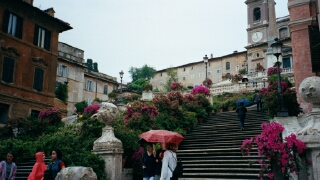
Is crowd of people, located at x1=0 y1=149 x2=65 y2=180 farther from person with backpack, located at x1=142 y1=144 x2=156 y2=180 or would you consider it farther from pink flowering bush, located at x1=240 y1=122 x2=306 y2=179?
pink flowering bush, located at x1=240 y1=122 x2=306 y2=179

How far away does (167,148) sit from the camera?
26.8 feet

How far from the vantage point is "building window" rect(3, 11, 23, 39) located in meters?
23.4

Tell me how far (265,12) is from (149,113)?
52489 millimetres

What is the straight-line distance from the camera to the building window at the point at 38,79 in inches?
1002

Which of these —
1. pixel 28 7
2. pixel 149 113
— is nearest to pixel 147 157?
pixel 149 113

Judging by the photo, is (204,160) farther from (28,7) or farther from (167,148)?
(28,7)

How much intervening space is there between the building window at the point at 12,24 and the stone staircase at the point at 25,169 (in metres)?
13.2

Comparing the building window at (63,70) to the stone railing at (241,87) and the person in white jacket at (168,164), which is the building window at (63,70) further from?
the person in white jacket at (168,164)

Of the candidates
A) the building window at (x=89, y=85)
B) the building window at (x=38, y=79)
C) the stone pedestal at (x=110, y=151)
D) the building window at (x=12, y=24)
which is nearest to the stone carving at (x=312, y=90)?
the stone pedestal at (x=110, y=151)

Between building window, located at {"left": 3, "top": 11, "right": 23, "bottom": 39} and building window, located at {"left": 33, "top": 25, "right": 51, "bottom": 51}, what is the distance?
4.98 feet

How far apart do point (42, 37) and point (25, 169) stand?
53.9 ft

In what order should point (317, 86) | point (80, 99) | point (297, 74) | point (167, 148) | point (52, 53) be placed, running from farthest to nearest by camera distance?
point (80, 99) < point (52, 53) < point (297, 74) < point (167, 148) < point (317, 86)

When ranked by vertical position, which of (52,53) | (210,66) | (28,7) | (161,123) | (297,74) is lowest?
(161,123)

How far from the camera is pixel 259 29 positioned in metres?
61.8
